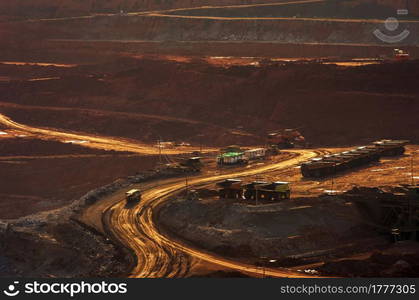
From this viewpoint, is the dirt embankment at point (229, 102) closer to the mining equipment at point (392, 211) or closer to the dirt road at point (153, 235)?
the dirt road at point (153, 235)

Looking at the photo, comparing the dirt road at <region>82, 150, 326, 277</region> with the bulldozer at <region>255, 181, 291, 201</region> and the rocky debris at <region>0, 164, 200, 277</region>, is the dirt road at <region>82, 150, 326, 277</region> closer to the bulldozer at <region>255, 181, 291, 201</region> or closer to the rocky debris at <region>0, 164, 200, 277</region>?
the rocky debris at <region>0, 164, 200, 277</region>

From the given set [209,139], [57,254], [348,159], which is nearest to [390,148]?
[348,159]

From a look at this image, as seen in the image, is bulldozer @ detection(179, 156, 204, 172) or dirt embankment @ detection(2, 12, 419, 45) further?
dirt embankment @ detection(2, 12, 419, 45)

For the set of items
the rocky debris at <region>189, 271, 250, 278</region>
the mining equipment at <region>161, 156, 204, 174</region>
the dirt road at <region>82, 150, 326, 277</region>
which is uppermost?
the mining equipment at <region>161, 156, 204, 174</region>

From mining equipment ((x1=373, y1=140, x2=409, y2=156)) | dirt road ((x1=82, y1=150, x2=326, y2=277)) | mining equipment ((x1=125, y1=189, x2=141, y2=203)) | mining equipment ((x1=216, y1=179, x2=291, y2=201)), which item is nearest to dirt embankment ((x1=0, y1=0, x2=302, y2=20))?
mining equipment ((x1=373, y1=140, x2=409, y2=156))

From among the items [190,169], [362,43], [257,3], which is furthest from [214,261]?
[257,3]

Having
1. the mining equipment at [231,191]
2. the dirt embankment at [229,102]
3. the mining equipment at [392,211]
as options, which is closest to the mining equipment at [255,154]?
the dirt embankment at [229,102]
